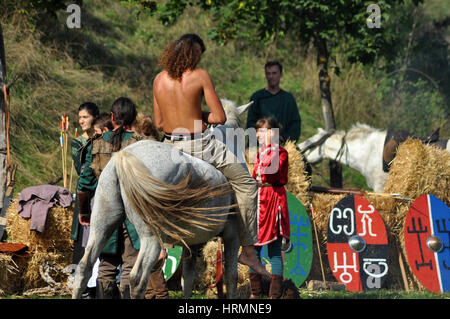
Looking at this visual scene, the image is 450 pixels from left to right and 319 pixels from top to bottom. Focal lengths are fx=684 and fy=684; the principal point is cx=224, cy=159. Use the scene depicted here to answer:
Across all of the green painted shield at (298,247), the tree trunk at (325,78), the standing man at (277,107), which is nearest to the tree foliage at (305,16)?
the tree trunk at (325,78)

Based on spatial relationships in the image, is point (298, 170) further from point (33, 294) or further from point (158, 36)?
point (158, 36)

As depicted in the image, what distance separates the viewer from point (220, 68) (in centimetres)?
1583

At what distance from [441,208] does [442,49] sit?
36.9 ft

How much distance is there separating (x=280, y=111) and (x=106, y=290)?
13.4ft

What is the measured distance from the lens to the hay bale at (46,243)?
682 cm

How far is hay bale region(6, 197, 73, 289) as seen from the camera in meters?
6.82

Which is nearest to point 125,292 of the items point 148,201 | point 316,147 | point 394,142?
point 148,201

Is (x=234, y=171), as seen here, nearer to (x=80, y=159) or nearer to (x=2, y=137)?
(x=80, y=159)

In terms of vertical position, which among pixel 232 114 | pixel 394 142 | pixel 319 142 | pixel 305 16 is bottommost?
pixel 232 114

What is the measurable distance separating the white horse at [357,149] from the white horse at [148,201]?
5899 mm

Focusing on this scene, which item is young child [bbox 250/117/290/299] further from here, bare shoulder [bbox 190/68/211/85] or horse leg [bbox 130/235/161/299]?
horse leg [bbox 130/235/161/299]

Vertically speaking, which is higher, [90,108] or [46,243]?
[90,108]

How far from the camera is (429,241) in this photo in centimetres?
765
